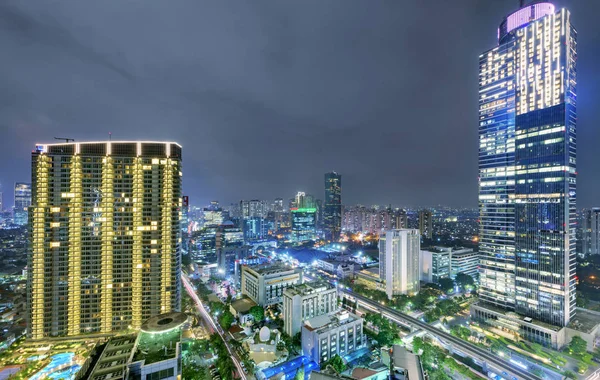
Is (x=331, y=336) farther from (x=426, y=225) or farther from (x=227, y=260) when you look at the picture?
(x=426, y=225)

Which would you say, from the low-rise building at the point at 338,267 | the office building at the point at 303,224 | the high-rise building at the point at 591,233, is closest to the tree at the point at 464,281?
the low-rise building at the point at 338,267

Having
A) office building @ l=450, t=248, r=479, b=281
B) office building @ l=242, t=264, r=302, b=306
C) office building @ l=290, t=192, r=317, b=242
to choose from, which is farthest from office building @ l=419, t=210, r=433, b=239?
office building @ l=242, t=264, r=302, b=306

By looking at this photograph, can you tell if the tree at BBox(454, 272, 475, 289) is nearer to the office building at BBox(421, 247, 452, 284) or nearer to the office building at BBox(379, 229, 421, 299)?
the office building at BBox(421, 247, 452, 284)

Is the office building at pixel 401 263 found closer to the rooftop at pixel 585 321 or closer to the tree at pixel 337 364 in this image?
the rooftop at pixel 585 321

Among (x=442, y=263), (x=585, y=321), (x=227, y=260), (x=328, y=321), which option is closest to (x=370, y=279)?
(x=442, y=263)

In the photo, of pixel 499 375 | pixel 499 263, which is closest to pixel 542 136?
pixel 499 263

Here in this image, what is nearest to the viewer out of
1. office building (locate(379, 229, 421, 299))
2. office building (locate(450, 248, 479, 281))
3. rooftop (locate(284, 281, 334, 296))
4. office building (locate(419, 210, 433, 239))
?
rooftop (locate(284, 281, 334, 296))
